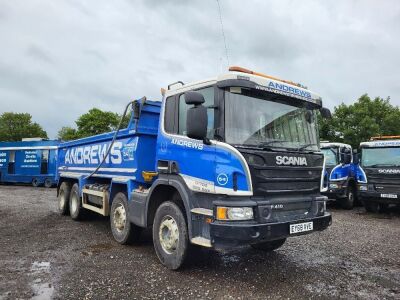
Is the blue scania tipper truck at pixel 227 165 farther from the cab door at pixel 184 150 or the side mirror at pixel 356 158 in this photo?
the side mirror at pixel 356 158

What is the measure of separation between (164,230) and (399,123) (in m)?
25.8

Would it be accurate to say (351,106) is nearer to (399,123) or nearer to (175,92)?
(399,123)

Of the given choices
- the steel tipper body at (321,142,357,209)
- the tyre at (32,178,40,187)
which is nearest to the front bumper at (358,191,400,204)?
the steel tipper body at (321,142,357,209)

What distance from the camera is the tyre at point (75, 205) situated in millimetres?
8989

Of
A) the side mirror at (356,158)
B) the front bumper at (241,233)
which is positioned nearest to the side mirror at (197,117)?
the front bumper at (241,233)

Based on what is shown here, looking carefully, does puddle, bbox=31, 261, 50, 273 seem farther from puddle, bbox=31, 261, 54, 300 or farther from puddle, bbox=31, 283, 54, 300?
puddle, bbox=31, 283, 54, 300

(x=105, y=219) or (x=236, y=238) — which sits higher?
(x=236, y=238)

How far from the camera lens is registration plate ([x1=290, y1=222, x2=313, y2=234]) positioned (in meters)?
4.64

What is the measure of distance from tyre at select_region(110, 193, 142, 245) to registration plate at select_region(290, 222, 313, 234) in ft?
9.78

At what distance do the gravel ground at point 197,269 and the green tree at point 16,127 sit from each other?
148ft

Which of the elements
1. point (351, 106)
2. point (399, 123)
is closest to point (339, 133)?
point (351, 106)

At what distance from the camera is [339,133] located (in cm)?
2670

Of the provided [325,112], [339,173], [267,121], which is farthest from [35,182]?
[267,121]

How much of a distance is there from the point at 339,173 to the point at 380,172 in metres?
1.58
